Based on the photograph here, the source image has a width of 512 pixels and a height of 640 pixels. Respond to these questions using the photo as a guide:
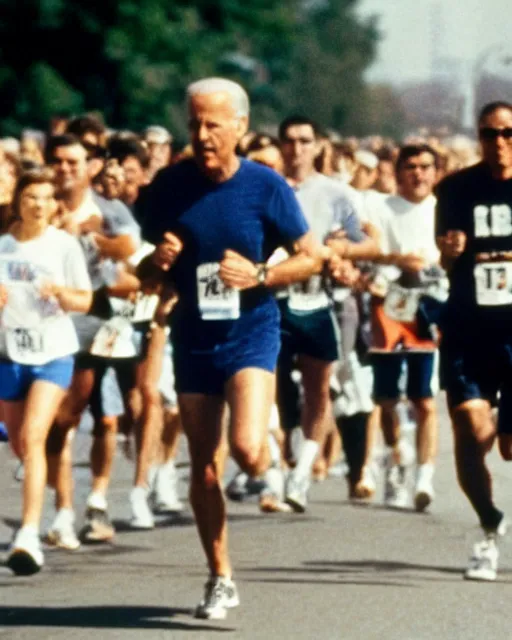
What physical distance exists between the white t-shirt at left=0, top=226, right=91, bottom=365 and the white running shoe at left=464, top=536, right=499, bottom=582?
1.91m

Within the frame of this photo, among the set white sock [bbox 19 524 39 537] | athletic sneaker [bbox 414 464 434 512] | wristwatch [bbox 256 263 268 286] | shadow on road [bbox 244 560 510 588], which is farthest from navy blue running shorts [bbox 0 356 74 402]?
athletic sneaker [bbox 414 464 434 512]

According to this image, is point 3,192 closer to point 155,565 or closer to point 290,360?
point 290,360

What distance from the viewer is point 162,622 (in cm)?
988

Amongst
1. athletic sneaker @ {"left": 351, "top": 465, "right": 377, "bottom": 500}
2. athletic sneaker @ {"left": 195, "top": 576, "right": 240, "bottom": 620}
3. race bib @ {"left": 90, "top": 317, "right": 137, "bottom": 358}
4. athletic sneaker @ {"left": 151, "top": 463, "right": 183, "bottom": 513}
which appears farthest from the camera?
athletic sneaker @ {"left": 351, "top": 465, "right": 377, "bottom": 500}

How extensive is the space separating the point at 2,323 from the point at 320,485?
14.3 feet

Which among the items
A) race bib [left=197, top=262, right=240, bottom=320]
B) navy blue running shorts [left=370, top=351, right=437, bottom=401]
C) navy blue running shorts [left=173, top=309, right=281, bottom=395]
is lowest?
navy blue running shorts [left=370, top=351, right=437, bottom=401]

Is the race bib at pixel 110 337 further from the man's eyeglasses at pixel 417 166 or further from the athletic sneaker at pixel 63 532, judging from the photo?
the man's eyeglasses at pixel 417 166

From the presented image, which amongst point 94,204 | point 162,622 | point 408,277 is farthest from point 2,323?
point 408,277

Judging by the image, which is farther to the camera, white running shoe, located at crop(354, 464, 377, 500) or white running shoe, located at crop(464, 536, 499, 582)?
white running shoe, located at crop(354, 464, 377, 500)

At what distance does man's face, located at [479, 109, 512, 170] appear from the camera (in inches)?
437

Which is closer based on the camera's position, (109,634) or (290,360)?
(109,634)

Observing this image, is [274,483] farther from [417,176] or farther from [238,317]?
[238,317]

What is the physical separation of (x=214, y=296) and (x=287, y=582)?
174 cm

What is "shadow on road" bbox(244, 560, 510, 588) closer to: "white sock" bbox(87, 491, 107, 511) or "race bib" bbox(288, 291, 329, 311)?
"white sock" bbox(87, 491, 107, 511)
